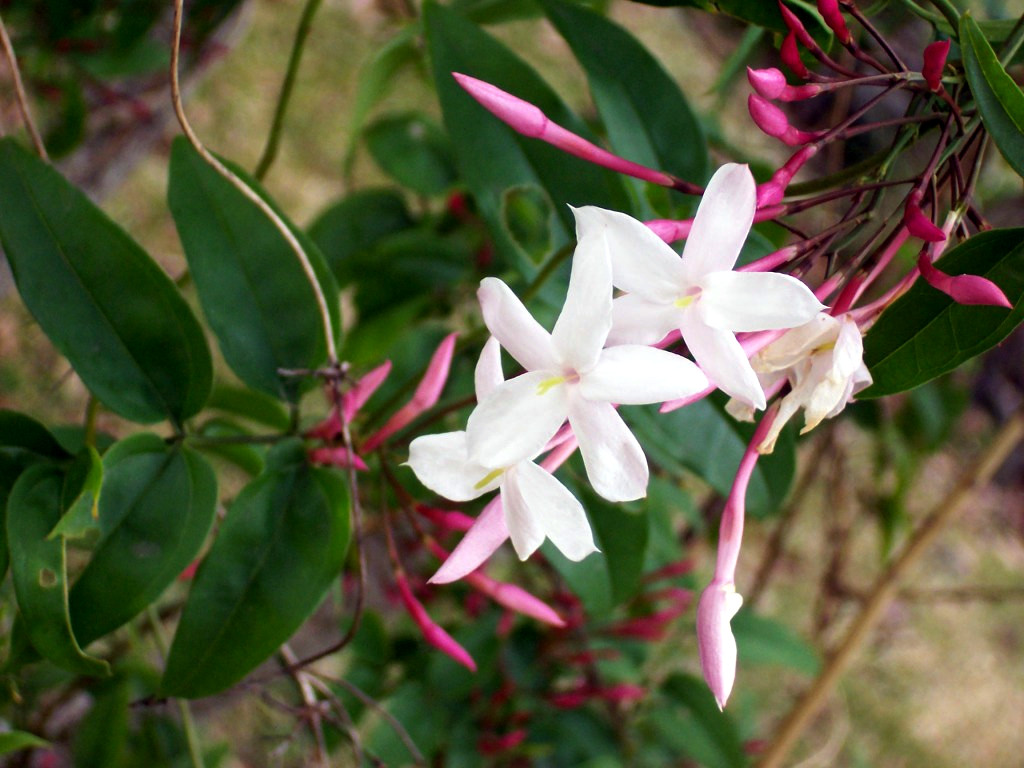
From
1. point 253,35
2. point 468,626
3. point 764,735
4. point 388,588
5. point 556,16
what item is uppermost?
point 556,16

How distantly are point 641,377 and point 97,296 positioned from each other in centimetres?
35

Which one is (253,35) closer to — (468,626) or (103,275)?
(468,626)

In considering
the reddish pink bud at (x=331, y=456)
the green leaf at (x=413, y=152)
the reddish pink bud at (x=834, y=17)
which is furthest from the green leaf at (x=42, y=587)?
the green leaf at (x=413, y=152)

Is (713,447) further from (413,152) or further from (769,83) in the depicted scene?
(413,152)

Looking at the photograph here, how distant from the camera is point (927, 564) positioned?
212cm

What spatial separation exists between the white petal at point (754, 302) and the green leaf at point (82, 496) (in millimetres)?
319

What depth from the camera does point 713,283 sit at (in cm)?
36

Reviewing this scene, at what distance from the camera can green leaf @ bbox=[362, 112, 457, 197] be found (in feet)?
3.62

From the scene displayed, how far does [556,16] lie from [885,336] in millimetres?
338

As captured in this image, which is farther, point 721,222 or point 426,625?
point 426,625

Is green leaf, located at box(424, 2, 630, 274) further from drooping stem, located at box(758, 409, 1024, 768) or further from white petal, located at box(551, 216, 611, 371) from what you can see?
drooping stem, located at box(758, 409, 1024, 768)

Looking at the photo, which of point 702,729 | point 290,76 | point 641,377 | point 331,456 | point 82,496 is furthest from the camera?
point 702,729

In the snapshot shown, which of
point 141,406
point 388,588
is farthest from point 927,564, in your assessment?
point 141,406

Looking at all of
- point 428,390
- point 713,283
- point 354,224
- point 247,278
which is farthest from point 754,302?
point 354,224
